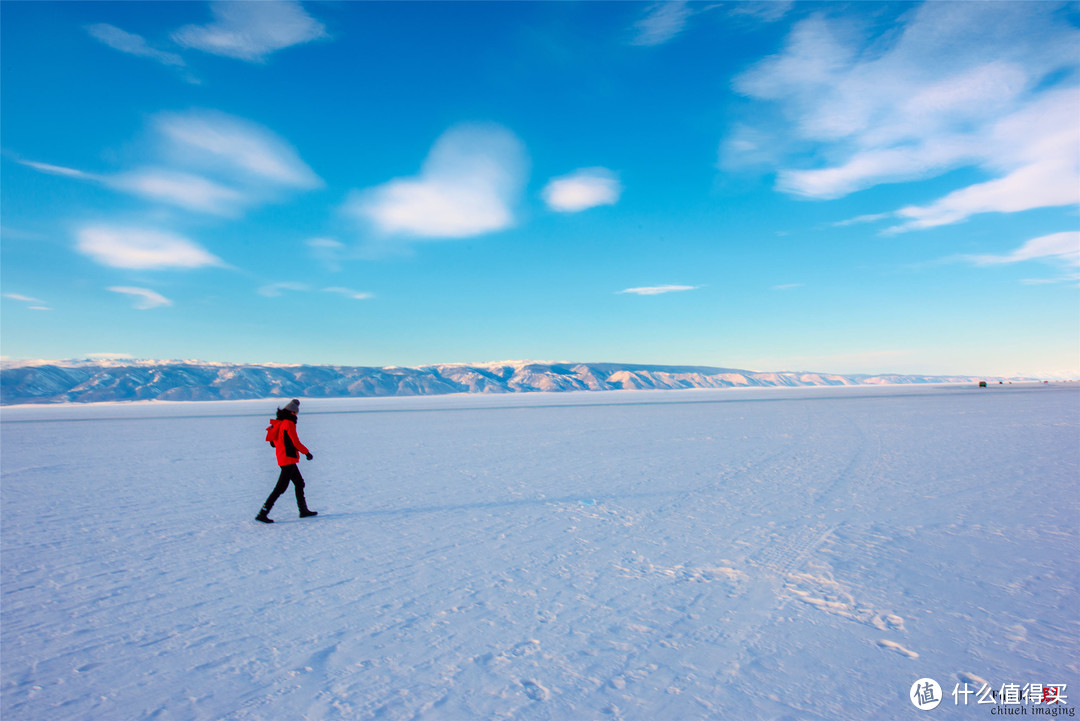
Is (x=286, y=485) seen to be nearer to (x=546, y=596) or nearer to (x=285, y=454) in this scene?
(x=285, y=454)

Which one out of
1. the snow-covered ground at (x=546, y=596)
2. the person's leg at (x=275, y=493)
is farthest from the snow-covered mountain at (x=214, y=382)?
the snow-covered ground at (x=546, y=596)

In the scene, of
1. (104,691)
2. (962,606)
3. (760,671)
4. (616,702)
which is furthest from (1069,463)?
(104,691)

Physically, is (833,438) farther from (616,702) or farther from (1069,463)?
(616,702)

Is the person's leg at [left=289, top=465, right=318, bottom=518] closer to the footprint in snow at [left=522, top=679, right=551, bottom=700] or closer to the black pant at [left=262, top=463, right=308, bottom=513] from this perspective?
the black pant at [left=262, top=463, right=308, bottom=513]

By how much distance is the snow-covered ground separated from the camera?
10.1 ft

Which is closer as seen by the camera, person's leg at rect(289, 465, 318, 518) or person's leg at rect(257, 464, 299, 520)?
person's leg at rect(257, 464, 299, 520)

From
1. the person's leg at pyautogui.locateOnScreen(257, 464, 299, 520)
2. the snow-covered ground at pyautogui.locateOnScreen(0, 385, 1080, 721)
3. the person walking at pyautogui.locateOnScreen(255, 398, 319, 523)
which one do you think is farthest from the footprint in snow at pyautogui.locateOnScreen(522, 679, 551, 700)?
the person's leg at pyautogui.locateOnScreen(257, 464, 299, 520)

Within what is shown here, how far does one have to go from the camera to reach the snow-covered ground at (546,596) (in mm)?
3090

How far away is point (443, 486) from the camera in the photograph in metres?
9.45

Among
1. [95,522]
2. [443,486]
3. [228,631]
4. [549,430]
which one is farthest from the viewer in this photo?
[549,430]

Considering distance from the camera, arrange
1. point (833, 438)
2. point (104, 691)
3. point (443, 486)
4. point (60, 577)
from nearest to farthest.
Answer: point (104, 691) < point (60, 577) < point (443, 486) < point (833, 438)

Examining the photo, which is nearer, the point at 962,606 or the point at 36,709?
the point at 36,709

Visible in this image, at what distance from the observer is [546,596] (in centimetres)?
443

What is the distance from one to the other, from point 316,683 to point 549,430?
17623 mm
